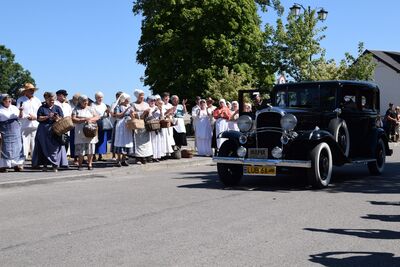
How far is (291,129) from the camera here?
421 inches

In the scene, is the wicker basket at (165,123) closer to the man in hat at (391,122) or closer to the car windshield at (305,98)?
the car windshield at (305,98)

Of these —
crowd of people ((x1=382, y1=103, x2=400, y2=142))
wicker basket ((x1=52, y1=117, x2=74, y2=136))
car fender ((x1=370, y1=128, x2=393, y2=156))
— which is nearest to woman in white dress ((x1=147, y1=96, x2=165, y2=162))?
wicker basket ((x1=52, y1=117, x2=74, y2=136))

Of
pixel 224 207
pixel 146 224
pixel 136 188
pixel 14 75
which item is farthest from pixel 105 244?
pixel 14 75

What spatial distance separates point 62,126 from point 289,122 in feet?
18.6

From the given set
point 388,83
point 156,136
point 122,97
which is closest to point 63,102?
point 122,97

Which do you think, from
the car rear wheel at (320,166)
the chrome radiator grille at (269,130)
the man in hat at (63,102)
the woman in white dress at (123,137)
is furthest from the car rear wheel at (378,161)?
the man in hat at (63,102)

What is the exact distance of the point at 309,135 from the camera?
34.7ft

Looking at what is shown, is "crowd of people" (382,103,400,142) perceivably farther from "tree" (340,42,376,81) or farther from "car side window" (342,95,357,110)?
"car side window" (342,95,357,110)

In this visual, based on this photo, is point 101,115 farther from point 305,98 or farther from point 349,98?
point 349,98

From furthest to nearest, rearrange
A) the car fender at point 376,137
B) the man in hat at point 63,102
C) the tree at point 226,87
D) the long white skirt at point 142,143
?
the tree at point 226,87 → the long white skirt at point 142,143 → the man in hat at point 63,102 → the car fender at point 376,137

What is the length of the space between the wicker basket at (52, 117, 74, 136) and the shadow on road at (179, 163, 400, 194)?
298cm

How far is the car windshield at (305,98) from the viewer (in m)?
12.1

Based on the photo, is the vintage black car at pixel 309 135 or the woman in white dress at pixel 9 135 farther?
the woman in white dress at pixel 9 135

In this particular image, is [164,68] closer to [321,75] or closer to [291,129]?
[321,75]
